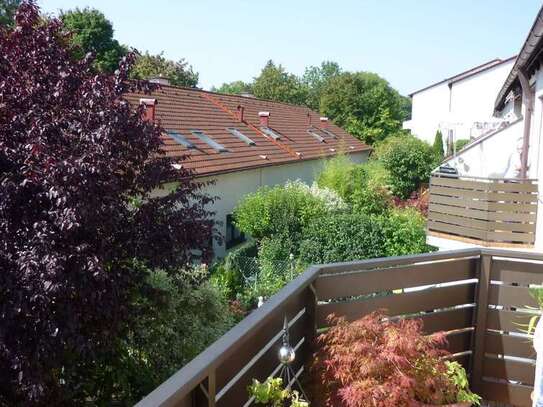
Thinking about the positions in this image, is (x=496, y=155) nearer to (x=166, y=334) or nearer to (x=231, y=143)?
(x=166, y=334)

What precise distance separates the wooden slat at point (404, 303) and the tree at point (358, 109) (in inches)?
1715

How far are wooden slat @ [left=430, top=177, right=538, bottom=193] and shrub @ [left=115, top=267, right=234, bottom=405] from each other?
483 cm

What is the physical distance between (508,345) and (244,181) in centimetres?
1425

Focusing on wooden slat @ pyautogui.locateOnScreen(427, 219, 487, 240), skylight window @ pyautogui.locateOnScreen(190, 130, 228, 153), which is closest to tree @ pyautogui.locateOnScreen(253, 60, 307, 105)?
skylight window @ pyautogui.locateOnScreen(190, 130, 228, 153)

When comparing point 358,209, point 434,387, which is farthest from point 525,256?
point 358,209

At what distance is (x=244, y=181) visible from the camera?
17984 millimetres

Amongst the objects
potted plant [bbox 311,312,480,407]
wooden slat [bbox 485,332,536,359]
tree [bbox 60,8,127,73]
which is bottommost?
wooden slat [bbox 485,332,536,359]

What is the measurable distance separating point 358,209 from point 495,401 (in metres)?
13.3

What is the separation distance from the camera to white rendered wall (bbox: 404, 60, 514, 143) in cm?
3425

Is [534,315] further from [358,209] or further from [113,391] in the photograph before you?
[358,209]

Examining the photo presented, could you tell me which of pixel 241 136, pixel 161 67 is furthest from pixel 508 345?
pixel 161 67

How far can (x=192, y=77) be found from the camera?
5250cm

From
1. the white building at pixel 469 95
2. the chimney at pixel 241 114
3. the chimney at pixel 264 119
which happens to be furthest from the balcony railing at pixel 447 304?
the white building at pixel 469 95

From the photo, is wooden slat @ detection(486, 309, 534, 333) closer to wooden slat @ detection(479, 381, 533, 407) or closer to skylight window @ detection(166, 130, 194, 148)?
wooden slat @ detection(479, 381, 533, 407)
